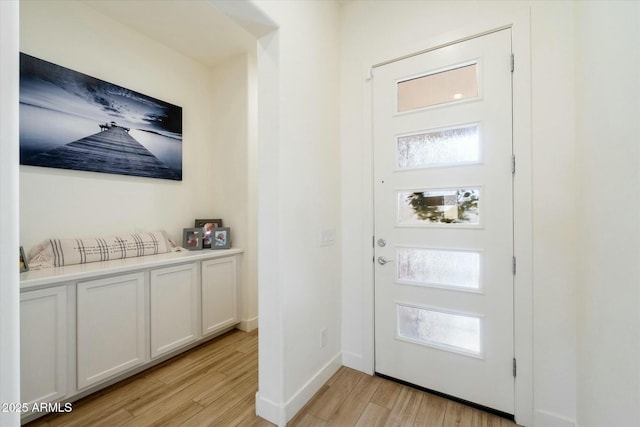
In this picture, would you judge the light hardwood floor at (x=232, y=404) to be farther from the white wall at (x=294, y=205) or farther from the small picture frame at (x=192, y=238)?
the small picture frame at (x=192, y=238)

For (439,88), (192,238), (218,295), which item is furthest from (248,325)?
(439,88)

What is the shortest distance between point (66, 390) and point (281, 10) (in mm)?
2720

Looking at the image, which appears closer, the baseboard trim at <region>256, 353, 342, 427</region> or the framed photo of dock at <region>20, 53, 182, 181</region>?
the baseboard trim at <region>256, 353, 342, 427</region>

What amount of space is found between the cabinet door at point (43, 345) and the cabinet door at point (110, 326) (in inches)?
3.5

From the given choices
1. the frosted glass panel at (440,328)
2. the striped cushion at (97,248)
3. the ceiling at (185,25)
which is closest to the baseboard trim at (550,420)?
the frosted glass panel at (440,328)

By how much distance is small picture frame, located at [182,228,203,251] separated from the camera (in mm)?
2754

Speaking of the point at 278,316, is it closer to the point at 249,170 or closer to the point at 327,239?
the point at 327,239

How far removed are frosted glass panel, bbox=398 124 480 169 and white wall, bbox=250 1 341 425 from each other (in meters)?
0.57

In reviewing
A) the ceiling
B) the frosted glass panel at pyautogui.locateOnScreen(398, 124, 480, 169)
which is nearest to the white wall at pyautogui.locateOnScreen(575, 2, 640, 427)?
the frosted glass panel at pyautogui.locateOnScreen(398, 124, 480, 169)

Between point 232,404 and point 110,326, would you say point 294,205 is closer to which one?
point 232,404

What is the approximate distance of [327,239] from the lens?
79.9 inches

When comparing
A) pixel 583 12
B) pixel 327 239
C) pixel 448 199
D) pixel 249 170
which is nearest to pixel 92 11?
pixel 249 170

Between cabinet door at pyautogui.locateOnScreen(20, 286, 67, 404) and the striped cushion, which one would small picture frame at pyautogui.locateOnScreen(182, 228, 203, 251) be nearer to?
the striped cushion

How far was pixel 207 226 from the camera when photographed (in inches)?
114
